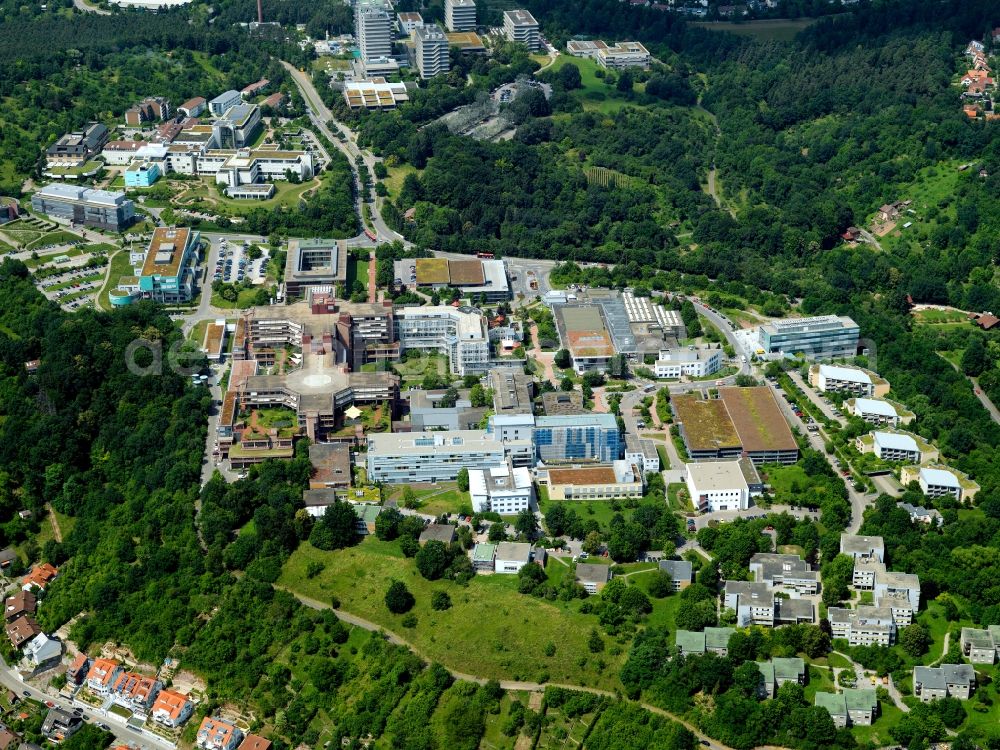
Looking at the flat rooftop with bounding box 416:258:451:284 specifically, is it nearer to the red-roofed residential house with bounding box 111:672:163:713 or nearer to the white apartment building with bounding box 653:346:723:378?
the white apartment building with bounding box 653:346:723:378

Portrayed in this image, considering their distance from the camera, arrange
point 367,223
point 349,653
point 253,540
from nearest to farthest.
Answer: point 349,653 → point 253,540 → point 367,223

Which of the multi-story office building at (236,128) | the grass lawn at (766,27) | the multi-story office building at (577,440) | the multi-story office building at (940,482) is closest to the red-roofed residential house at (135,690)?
the multi-story office building at (577,440)

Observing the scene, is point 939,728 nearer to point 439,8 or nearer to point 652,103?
point 652,103

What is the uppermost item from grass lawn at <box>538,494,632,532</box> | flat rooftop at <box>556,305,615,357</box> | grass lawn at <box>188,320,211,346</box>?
grass lawn at <box>538,494,632,532</box>

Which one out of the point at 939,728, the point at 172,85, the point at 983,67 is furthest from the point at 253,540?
the point at 983,67

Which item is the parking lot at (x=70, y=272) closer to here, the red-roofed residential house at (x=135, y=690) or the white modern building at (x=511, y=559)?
the red-roofed residential house at (x=135, y=690)

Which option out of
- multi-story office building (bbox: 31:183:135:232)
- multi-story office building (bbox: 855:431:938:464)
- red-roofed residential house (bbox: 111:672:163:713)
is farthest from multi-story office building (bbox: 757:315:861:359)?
multi-story office building (bbox: 31:183:135:232)
